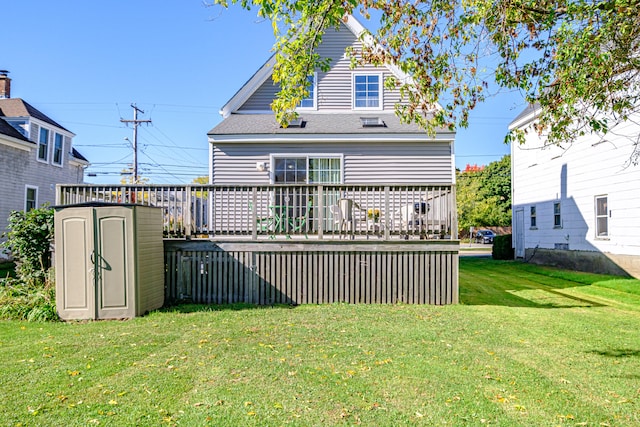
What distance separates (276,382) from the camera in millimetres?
3881

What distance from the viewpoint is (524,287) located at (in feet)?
36.7

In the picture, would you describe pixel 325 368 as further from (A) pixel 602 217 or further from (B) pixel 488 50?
(A) pixel 602 217

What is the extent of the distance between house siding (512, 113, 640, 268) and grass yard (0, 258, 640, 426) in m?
5.84

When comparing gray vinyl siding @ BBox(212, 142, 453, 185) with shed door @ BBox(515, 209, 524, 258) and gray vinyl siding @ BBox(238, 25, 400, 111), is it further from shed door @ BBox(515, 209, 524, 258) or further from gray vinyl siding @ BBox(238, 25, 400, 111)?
shed door @ BBox(515, 209, 524, 258)

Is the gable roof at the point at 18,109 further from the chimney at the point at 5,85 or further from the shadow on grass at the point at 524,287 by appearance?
the shadow on grass at the point at 524,287

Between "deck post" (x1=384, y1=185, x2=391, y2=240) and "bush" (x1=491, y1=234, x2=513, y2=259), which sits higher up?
"deck post" (x1=384, y1=185, x2=391, y2=240)

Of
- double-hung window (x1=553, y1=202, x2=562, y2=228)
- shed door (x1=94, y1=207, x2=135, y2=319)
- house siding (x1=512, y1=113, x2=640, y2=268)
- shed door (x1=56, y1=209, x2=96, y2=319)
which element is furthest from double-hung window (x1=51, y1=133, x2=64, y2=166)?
double-hung window (x1=553, y1=202, x2=562, y2=228)

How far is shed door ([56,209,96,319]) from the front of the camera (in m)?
6.61

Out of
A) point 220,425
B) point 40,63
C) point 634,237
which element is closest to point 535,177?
point 634,237

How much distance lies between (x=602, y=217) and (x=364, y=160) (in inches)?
317

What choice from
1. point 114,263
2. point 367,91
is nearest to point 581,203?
point 367,91

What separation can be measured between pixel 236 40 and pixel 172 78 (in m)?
15.3

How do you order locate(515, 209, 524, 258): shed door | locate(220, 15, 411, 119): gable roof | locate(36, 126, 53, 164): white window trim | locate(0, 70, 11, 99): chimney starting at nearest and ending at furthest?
1. locate(220, 15, 411, 119): gable roof
2. locate(36, 126, 53, 164): white window trim
3. locate(515, 209, 524, 258): shed door
4. locate(0, 70, 11, 99): chimney

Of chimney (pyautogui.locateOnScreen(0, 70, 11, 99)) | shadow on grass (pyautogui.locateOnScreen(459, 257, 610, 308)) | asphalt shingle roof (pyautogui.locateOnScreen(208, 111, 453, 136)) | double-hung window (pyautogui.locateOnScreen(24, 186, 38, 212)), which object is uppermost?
chimney (pyautogui.locateOnScreen(0, 70, 11, 99))
